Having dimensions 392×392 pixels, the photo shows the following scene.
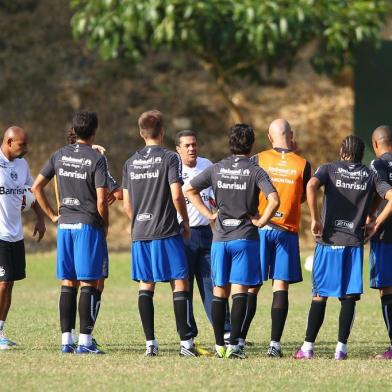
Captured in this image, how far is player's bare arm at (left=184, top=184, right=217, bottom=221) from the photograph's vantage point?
10.2 m

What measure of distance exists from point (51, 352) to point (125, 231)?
1405 cm

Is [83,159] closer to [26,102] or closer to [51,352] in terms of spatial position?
→ [51,352]

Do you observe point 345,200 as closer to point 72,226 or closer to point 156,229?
point 156,229

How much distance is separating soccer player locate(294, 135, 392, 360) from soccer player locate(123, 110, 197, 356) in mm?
1219

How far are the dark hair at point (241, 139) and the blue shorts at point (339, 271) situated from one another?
1183mm

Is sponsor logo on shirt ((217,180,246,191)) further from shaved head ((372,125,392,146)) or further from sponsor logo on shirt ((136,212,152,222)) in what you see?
shaved head ((372,125,392,146))

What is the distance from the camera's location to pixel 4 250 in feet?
36.2

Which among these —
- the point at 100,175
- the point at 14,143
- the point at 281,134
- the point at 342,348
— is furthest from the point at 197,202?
the point at 14,143

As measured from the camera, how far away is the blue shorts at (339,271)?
10172 millimetres

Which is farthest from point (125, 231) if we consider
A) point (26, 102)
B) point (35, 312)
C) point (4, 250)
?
point (4, 250)

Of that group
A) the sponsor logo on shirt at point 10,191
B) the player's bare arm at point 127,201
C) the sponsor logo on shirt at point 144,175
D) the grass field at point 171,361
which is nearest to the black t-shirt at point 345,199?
the grass field at point 171,361

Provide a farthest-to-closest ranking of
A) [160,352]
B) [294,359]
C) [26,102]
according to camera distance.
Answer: [26,102] < [160,352] < [294,359]

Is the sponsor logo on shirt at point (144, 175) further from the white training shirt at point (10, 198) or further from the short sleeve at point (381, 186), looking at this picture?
the short sleeve at point (381, 186)

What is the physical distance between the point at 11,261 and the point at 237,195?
2.52 m
